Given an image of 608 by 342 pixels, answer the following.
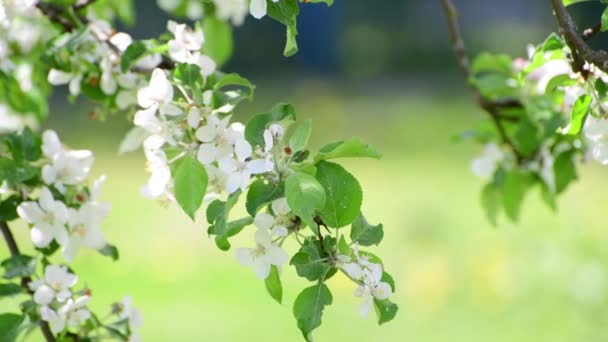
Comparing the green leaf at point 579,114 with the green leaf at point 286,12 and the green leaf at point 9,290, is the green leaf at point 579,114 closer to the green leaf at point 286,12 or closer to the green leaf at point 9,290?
the green leaf at point 286,12

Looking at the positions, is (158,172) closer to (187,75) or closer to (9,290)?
(187,75)

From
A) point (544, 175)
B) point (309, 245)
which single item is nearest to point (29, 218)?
point (309, 245)

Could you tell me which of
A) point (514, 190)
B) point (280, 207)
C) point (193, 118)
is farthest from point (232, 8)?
point (280, 207)

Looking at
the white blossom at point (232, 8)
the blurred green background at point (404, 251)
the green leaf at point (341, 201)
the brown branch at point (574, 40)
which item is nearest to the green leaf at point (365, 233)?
the green leaf at point (341, 201)

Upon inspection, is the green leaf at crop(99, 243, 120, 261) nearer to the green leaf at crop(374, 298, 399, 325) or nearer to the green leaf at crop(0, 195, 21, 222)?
the green leaf at crop(0, 195, 21, 222)

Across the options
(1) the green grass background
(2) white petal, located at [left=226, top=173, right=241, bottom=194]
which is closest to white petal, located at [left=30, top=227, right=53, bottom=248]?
(2) white petal, located at [left=226, top=173, right=241, bottom=194]

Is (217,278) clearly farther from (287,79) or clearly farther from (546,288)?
(287,79)
